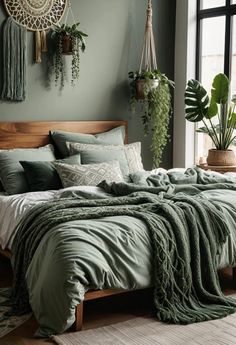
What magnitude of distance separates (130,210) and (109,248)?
1.45 feet

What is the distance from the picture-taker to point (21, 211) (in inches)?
165

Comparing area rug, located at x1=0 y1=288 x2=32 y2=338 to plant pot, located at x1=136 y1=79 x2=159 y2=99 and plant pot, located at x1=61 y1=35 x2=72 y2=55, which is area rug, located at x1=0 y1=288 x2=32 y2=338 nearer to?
plant pot, located at x1=61 y1=35 x2=72 y2=55

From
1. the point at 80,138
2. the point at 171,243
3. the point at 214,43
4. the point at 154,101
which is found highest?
the point at 214,43

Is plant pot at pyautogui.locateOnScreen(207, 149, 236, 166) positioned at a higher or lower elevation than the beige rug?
higher

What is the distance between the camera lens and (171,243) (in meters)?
3.68

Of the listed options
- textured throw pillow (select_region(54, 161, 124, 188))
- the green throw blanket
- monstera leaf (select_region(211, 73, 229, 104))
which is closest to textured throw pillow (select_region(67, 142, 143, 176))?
textured throw pillow (select_region(54, 161, 124, 188))

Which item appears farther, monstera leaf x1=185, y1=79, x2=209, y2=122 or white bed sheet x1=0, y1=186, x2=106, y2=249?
monstera leaf x1=185, y1=79, x2=209, y2=122

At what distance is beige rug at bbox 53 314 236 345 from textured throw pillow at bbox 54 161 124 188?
1.53m

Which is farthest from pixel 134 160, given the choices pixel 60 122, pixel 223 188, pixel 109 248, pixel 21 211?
pixel 109 248

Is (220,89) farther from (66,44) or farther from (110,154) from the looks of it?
(66,44)

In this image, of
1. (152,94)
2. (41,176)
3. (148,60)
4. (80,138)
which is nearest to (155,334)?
(41,176)

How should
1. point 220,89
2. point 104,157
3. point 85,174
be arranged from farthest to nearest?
point 220,89, point 104,157, point 85,174

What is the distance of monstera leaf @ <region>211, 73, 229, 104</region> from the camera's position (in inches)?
230

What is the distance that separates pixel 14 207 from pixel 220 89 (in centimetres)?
263
